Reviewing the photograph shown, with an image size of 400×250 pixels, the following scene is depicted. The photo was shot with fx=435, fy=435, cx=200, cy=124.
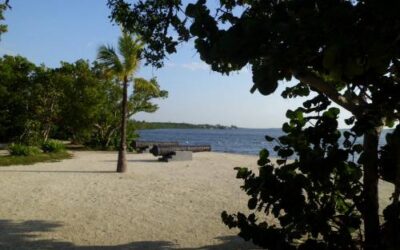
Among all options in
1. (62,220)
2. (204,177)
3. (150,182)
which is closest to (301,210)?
(62,220)

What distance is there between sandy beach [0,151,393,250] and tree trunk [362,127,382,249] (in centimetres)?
267

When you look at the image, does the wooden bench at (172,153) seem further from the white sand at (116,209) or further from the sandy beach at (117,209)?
the white sand at (116,209)

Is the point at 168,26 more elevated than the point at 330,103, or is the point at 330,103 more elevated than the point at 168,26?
the point at 168,26

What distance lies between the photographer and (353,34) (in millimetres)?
1996

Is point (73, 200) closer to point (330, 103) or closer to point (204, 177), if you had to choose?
point (204, 177)

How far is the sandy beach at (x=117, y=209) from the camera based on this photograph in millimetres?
6949

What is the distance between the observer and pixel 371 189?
4473mm

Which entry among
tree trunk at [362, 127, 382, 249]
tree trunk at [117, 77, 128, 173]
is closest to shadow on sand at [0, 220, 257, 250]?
tree trunk at [362, 127, 382, 249]

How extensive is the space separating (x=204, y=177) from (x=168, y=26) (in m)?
9.70

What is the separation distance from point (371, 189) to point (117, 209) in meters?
6.21

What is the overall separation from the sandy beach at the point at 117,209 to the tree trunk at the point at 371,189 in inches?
105

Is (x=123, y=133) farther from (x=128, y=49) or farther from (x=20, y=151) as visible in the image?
(x=20, y=151)

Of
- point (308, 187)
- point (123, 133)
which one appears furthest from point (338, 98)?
point (123, 133)

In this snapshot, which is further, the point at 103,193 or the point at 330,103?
the point at 103,193
